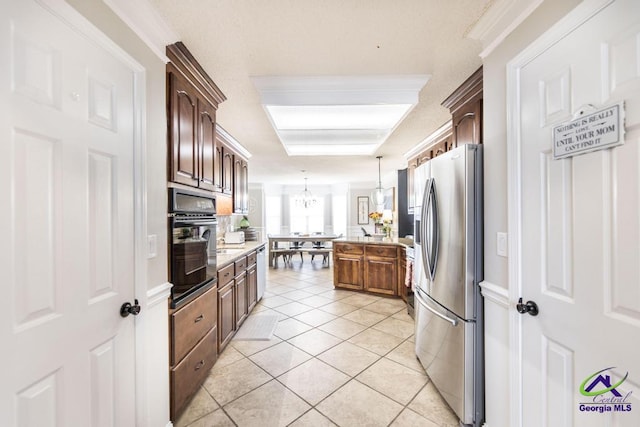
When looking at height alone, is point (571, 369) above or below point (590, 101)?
below

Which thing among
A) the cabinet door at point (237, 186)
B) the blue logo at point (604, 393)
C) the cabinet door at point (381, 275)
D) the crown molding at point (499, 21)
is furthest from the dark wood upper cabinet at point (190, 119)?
the cabinet door at point (381, 275)

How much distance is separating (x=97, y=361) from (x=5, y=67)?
113 cm

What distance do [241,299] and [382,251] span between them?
240 centimetres

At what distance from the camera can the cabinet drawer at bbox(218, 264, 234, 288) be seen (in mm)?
2441

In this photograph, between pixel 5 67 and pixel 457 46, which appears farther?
pixel 457 46

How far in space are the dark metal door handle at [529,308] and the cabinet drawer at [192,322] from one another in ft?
6.57

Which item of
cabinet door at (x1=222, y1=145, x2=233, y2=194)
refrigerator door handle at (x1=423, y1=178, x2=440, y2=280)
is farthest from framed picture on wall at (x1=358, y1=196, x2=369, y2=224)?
refrigerator door handle at (x1=423, y1=178, x2=440, y2=280)

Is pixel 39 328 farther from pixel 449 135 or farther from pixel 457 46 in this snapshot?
pixel 449 135

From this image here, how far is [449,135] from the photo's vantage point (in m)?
2.96

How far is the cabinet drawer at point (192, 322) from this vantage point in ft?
5.48

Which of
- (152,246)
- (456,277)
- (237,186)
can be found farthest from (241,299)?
(456,277)

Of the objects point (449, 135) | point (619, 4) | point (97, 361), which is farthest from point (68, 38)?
point (449, 135)

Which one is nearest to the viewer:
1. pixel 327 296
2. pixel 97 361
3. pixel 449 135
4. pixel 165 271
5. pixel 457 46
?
pixel 97 361

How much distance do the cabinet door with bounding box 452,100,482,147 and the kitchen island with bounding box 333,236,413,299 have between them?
207 cm
